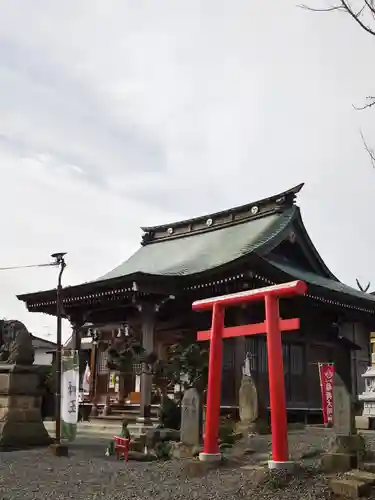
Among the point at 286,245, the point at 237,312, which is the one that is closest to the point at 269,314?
the point at 237,312

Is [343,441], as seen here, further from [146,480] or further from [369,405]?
[369,405]

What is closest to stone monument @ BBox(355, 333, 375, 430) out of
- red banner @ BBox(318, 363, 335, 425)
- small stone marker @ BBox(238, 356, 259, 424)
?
red banner @ BBox(318, 363, 335, 425)

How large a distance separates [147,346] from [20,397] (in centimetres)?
403

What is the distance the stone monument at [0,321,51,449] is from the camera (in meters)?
13.1

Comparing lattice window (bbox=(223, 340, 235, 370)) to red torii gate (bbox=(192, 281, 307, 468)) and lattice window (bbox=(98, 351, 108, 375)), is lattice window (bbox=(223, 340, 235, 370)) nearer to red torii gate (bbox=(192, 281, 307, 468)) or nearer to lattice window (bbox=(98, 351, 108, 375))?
lattice window (bbox=(98, 351, 108, 375))

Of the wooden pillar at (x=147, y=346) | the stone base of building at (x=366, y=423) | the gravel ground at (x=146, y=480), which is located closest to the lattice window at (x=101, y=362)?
the wooden pillar at (x=147, y=346)

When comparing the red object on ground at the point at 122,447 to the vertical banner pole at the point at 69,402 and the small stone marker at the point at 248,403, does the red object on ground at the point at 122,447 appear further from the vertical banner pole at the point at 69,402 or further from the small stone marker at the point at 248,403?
the small stone marker at the point at 248,403

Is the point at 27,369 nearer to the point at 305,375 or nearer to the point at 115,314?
the point at 115,314

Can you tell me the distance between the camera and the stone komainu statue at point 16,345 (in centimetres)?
1369

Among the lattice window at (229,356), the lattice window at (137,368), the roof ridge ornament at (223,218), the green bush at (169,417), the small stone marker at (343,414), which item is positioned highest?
the roof ridge ornament at (223,218)

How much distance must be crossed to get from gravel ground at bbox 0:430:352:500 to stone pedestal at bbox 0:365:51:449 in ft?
4.49

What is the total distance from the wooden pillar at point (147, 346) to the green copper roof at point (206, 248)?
114 centimetres

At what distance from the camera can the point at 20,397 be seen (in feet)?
44.0

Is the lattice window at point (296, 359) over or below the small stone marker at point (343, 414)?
over
